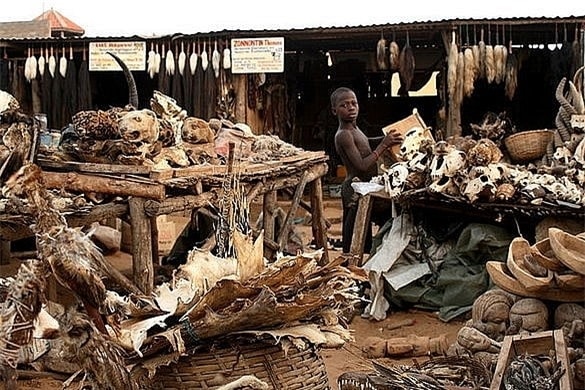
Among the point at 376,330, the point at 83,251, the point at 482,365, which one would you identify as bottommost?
the point at 376,330

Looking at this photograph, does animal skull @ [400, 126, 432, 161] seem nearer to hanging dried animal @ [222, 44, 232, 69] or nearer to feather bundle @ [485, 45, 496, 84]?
feather bundle @ [485, 45, 496, 84]

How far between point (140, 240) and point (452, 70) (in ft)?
23.8

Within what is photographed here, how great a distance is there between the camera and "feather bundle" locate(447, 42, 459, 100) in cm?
1162

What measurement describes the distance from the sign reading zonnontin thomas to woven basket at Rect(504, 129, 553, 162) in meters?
5.82

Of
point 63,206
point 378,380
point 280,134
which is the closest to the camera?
point 378,380

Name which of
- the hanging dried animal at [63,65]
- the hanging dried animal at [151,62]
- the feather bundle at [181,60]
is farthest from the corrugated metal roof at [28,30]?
the feather bundle at [181,60]

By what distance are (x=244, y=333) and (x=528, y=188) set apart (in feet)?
12.5

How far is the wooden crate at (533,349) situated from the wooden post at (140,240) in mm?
2443

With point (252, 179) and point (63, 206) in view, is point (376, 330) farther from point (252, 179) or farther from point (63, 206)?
point (63, 206)

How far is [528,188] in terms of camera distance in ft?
20.7

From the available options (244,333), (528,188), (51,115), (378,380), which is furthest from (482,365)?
(51,115)

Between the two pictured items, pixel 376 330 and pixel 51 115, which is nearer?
pixel 376 330

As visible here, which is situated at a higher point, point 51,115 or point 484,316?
point 51,115

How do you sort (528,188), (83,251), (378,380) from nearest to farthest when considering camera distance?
(83,251) < (378,380) < (528,188)
